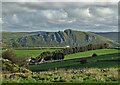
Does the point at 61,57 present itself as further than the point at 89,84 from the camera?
Yes

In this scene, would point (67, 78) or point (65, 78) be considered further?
point (67, 78)

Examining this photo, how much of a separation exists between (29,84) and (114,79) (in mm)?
6824

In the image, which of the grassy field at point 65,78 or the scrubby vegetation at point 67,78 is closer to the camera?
the grassy field at point 65,78

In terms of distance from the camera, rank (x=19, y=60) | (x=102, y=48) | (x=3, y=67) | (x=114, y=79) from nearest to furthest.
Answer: (x=114, y=79) → (x=3, y=67) → (x=19, y=60) → (x=102, y=48)

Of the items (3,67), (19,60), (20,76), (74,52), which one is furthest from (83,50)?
(20,76)

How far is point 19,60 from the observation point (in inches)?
2295

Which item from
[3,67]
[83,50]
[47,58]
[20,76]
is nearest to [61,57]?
[47,58]

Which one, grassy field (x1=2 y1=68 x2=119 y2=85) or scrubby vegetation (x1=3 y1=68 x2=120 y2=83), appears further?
scrubby vegetation (x1=3 y1=68 x2=120 y2=83)

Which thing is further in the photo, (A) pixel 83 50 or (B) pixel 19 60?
(A) pixel 83 50

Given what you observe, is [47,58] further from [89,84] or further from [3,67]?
[89,84]

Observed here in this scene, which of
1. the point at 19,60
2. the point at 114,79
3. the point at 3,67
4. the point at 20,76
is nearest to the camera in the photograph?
the point at 114,79

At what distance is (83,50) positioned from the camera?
319 ft

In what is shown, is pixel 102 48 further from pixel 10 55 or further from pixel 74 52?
pixel 10 55

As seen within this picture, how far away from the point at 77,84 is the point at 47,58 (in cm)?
7316
